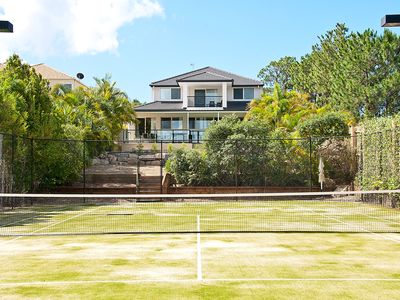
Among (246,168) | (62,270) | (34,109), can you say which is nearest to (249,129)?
(246,168)

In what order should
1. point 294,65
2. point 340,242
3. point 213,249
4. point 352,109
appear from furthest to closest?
point 294,65 → point 352,109 → point 340,242 → point 213,249

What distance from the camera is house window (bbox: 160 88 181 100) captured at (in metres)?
52.0

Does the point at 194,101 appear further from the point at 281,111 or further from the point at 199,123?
the point at 281,111

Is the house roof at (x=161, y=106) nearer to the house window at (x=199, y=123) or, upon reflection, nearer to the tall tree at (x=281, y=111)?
the house window at (x=199, y=123)

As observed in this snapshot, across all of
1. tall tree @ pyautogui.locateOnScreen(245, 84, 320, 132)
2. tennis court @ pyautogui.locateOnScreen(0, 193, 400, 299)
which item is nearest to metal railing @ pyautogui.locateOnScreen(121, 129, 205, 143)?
tall tree @ pyautogui.locateOnScreen(245, 84, 320, 132)

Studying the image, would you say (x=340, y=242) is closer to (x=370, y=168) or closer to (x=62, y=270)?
(x=62, y=270)

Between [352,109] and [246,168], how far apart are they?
15252 mm

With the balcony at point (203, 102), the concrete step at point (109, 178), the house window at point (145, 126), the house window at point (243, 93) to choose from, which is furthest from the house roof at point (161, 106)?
the concrete step at point (109, 178)

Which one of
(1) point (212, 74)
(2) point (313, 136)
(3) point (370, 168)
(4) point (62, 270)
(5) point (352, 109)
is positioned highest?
(1) point (212, 74)

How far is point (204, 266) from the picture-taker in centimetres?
892

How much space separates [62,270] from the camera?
8727mm

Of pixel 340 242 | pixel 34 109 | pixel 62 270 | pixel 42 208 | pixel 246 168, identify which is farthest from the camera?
pixel 246 168

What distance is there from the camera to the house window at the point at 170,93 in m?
52.0

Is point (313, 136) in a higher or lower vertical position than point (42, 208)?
higher
